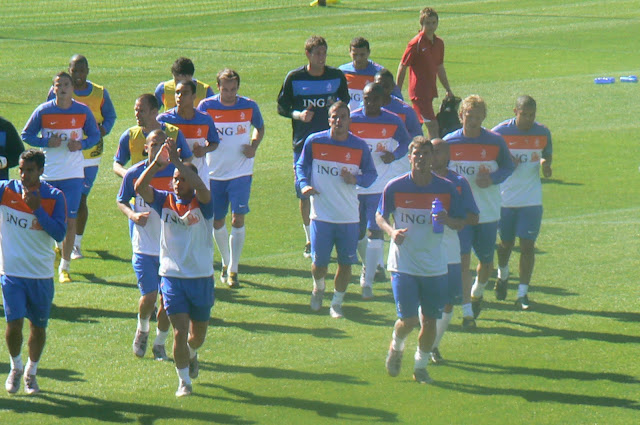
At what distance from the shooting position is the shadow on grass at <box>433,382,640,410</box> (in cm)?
978

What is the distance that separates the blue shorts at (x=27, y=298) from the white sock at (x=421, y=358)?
327cm

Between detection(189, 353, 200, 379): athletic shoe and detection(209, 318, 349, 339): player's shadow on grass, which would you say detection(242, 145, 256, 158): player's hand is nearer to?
detection(209, 318, 349, 339): player's shadow on grass

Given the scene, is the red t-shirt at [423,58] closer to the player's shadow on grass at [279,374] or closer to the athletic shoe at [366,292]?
the athletic shoe at [366,292]

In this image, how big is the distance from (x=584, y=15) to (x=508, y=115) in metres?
17.1

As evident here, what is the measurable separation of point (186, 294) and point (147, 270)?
3.53 feet

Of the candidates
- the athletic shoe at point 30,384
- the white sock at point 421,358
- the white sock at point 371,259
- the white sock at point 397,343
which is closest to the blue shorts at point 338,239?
the white sock at point 371,259

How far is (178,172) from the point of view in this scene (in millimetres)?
9406

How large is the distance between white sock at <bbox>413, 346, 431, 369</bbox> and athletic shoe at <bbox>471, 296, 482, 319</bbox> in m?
1.88

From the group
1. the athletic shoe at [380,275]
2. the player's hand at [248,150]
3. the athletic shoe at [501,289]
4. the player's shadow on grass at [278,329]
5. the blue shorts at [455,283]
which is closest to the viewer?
the blue shorts at [455,283]

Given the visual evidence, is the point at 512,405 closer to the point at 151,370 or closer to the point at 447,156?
the point at 447,156

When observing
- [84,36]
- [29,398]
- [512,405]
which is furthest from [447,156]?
[84,36]

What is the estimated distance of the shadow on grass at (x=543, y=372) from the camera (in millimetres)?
10383

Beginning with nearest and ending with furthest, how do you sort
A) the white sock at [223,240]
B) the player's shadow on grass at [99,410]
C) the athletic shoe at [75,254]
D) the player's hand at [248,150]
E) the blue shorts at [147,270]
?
1. the player's shadow on grass at [99,410]
2. the blue shorts at [147,270]
3. the player's hand at [248,150]
4. the white sock at [223,240]
5. the athletic shoe at [75,254]

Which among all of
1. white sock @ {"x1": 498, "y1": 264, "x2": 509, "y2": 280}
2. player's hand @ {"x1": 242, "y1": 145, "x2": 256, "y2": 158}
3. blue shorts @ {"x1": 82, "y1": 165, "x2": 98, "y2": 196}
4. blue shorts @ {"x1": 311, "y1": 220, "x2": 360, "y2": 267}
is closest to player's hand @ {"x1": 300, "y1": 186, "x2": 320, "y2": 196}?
blue shorts @ {"x1": 311, "y1": 220, "x2": 360, "y2": 267}
